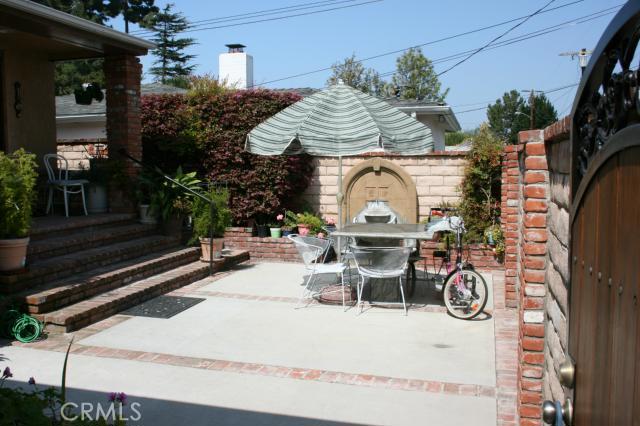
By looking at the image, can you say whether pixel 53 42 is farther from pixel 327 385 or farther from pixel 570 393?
pixel 570 393

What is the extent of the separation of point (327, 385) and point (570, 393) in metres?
3.48

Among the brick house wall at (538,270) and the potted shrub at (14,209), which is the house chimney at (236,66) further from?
the brick house wall at (538,270)

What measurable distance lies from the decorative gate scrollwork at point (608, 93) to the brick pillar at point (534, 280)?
67.2 inches

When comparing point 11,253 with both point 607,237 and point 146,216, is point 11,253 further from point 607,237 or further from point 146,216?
point 607,237

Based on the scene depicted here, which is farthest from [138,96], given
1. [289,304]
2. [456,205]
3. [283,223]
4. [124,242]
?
[456,205]

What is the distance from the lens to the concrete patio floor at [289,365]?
4.51 metres

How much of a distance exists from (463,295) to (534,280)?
12.8 feet

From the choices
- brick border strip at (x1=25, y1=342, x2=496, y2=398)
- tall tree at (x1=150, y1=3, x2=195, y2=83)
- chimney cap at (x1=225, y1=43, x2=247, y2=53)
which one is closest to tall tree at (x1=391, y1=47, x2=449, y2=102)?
tall tree at (x1=150, y1=3, x2=195, y2=83)

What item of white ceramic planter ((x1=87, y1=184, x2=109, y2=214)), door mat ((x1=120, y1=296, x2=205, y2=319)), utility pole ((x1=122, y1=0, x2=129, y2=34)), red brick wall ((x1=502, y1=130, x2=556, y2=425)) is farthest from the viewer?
utility pole ((x1=122, y1=0, x2=129, y2=34))

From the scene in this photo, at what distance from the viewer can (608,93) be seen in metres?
1.30

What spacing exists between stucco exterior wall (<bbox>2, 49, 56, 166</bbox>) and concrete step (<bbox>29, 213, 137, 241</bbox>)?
6.54ft

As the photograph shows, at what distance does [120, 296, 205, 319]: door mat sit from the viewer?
722 cm

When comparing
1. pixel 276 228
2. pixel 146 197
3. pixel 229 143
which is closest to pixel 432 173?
pixel 276 228

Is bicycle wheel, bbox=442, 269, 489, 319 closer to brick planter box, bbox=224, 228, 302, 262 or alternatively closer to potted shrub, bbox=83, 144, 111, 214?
brick planter box, bbox=224, 228, 302, 262
